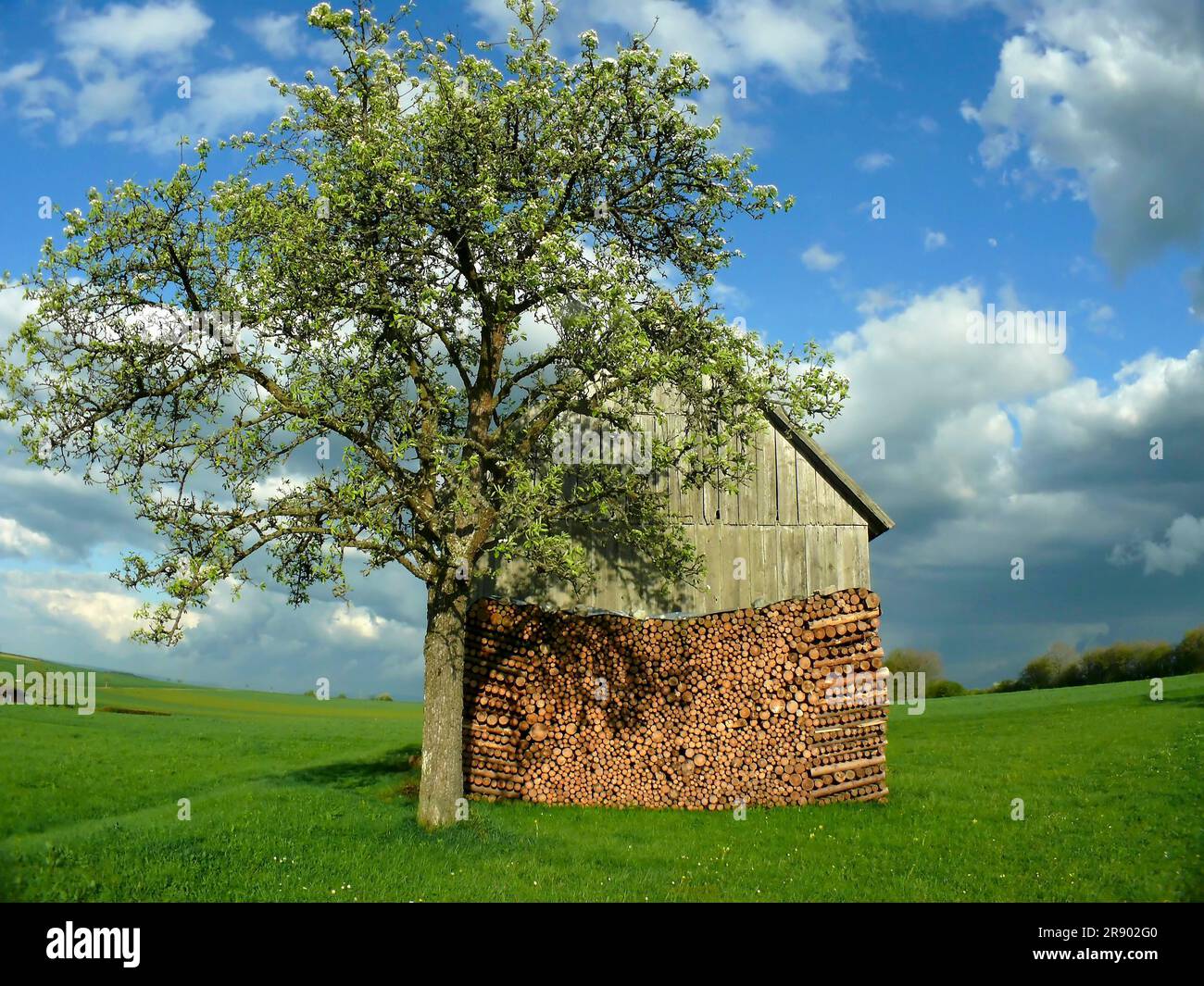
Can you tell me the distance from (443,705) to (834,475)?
988cm

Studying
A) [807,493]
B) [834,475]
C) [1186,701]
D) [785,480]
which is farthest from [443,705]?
[1186,701]

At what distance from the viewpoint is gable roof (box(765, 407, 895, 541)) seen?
19.4 meters

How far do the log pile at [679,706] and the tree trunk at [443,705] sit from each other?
2210mm

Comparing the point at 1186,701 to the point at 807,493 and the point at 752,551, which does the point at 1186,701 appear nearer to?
the point at 807,493

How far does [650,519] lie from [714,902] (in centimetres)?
797

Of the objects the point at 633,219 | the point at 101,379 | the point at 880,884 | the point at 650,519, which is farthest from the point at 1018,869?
the point at 101,379

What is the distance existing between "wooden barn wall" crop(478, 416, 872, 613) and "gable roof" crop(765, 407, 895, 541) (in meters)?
0.19

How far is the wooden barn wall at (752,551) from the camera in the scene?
755 inches

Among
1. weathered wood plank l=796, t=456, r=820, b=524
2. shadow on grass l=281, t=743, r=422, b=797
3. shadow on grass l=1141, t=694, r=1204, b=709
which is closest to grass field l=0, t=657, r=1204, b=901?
shadow on grass l=281, t=743, r=422, b=797

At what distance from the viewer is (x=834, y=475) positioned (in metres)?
19.6

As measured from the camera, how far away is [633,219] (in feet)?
56.5

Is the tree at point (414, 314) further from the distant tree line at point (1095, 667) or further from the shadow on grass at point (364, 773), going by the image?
the distant tree line at point (1095, 667)
